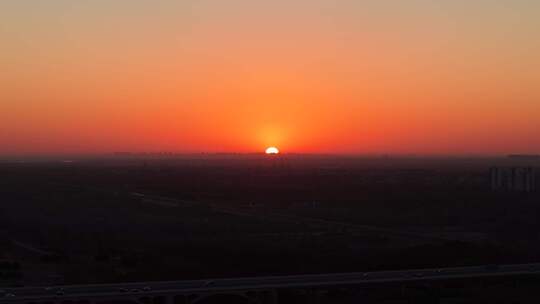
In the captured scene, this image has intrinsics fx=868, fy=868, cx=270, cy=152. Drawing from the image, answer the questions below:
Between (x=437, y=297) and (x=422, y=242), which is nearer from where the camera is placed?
(x=437, y=297)

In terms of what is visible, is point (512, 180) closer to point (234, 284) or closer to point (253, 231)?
point (253, 231)

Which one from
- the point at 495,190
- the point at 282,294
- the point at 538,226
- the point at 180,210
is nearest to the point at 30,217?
the point at 180,210

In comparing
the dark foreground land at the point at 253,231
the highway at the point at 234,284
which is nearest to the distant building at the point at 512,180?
the dark foreground land at the point at 253,231

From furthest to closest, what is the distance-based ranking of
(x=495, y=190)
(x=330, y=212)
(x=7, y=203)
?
(x=495, y=190) < (x=7, y=203) < (x=330, y=212)

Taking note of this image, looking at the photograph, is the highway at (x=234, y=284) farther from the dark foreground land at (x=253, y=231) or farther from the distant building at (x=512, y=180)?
the distant building at (x=512, y=180)

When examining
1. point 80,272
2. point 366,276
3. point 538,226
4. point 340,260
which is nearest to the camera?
point 366,276

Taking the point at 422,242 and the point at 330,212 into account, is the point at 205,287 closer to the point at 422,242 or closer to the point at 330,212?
the point at 422,242

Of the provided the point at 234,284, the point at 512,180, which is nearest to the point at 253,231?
the point at 234,284
